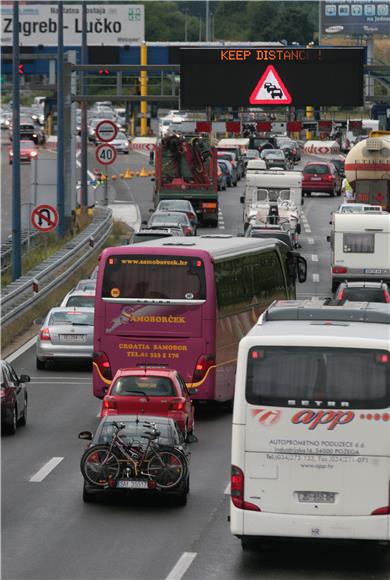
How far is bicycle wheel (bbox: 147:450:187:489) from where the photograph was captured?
20.5 m

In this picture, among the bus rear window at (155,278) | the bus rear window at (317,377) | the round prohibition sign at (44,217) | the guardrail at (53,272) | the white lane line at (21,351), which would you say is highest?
the bus rear window at (317,377)

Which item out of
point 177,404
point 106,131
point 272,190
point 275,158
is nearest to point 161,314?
point 177,404

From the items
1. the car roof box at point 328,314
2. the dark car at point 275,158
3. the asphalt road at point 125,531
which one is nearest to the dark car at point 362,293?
the asphalt road at point 125,531

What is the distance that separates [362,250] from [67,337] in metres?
16.1

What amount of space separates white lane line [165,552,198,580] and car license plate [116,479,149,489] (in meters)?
2.55

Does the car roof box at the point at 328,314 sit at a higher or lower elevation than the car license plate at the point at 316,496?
higher

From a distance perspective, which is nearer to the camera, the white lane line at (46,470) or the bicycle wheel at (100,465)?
the bicycle wheel at (100,465)

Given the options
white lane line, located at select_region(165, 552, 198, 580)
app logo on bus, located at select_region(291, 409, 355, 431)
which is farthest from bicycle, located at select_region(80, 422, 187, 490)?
app logo on bus, located at select_region(291, 409, 355, 431)

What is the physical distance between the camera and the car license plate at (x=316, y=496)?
55.5ft

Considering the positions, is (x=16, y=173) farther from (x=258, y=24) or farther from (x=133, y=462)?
(x=258, y=24)

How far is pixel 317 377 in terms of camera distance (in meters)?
16.9

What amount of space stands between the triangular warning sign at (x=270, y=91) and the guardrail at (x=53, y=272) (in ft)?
21.9

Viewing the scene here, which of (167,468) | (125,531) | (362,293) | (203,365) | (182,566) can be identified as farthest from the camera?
(362,293)

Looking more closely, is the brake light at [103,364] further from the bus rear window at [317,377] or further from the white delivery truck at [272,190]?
the white delivery truck at [272,190]
